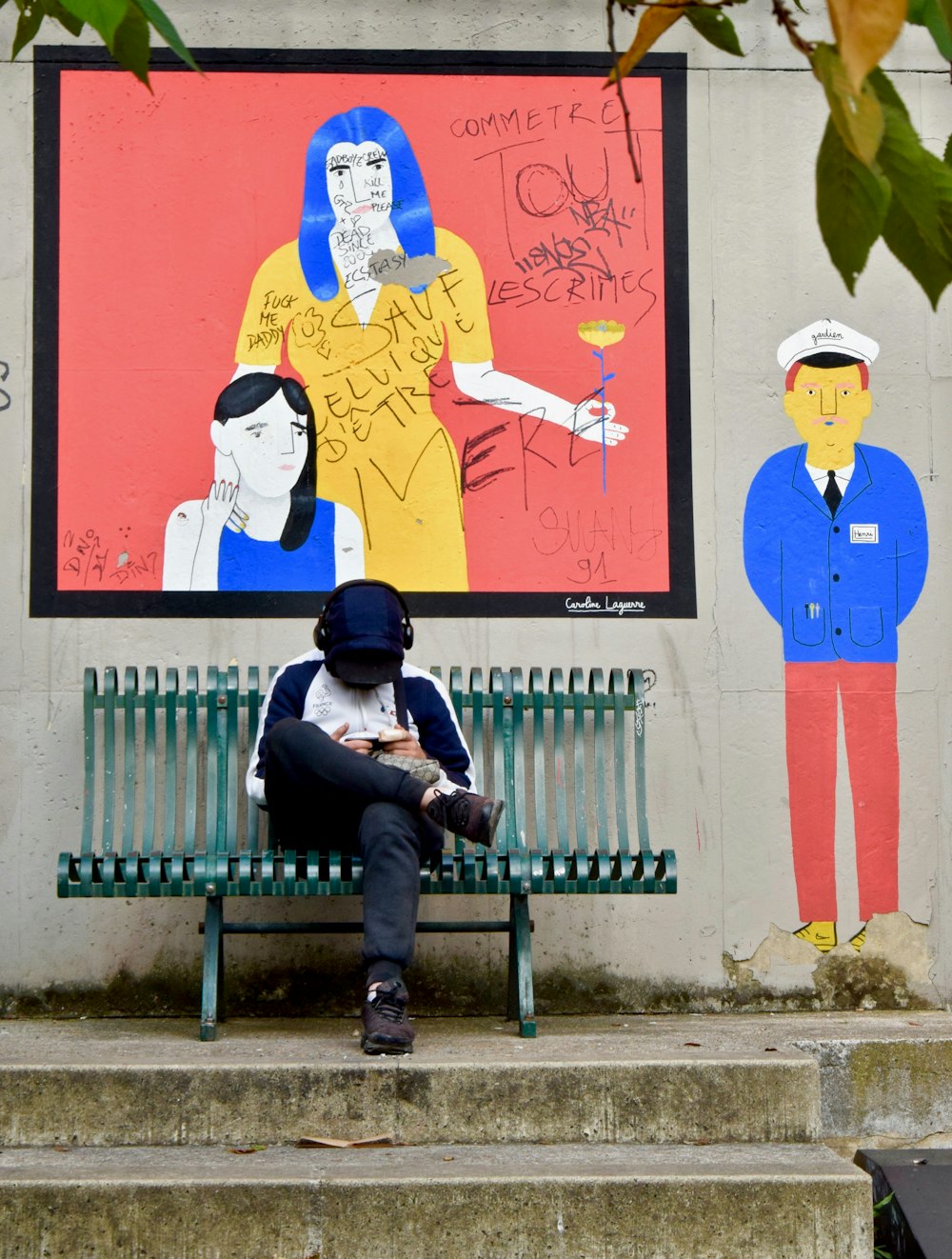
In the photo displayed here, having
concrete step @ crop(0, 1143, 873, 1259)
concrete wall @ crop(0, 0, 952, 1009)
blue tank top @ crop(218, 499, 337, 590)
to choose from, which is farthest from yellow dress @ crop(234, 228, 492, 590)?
concrete step @ crop(0, 1143, 873, 1259)

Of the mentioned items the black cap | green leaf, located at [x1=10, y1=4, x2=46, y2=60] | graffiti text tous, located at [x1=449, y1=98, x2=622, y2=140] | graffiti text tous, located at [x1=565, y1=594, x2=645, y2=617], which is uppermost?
graffiti text tous, located at [x1=449, y1=98, x2=622, y2=140]

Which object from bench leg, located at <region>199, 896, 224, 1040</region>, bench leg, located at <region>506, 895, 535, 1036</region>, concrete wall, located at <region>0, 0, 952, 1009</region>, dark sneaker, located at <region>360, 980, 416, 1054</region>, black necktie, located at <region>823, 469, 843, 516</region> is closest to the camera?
dark sneaker, located at <region>360, 980, 416, 1054</region>

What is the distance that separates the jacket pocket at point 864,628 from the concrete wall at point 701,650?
0.11 meters

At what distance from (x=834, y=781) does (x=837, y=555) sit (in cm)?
80

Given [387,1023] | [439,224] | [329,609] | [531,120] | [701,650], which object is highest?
[531,120]

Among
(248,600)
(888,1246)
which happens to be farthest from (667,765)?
(888,1246)

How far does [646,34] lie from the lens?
1.45 meters

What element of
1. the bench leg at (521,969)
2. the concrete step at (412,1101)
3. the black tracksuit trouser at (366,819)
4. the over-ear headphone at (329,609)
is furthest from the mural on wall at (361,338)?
the concrete step at (412,1101)

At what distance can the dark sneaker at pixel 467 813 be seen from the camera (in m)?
4.20

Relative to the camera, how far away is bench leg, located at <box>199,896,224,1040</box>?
436 cm

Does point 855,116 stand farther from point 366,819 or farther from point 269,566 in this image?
point 269,566

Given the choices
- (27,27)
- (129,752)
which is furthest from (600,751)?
(27,27)

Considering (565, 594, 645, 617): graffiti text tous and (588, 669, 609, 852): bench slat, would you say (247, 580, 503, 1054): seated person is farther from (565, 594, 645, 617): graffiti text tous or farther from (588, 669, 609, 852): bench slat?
(565, 594, 645, 617): graffiti text tous

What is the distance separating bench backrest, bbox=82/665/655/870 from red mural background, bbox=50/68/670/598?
47 cm
